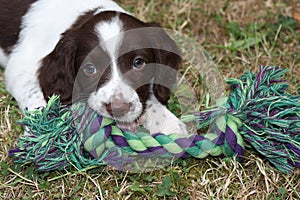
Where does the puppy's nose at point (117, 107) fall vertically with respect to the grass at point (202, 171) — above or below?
above

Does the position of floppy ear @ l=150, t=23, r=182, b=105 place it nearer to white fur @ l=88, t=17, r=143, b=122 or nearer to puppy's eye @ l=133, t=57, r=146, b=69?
puppy's eye @ l=133, t=57, r=146, b=69

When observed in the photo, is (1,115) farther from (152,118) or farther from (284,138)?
(284,138)

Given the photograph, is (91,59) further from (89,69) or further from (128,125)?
(128,125)

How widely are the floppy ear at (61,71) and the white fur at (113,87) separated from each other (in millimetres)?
265

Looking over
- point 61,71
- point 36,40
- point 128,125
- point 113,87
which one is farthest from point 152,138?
point 36,40

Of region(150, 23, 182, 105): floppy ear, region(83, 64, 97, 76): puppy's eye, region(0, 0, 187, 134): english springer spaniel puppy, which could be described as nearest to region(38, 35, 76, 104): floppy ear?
region(0, 0, 187, 134): english springer spaniel puppy

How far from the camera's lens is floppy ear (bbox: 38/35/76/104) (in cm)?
361

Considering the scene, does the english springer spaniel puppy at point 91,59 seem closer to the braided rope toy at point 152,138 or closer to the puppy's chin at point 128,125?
the puppy's chin at point 128,125

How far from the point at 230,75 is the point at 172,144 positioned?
4.48 ft

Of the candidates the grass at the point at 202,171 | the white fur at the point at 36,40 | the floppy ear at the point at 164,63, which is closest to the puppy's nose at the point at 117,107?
the grass at the point at 202,171

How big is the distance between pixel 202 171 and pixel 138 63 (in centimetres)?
84

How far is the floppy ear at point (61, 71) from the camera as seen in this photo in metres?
3.61

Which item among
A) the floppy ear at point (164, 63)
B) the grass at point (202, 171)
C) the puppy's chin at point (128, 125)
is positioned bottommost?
the grass at point (202, 171)

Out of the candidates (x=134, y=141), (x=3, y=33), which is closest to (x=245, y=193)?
(x=134, y=141)
